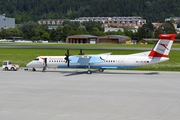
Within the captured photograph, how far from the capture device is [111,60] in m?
51.2

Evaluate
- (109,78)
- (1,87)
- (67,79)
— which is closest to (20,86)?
(1,87)

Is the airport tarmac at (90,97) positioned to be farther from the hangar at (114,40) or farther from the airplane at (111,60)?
the hangar at (114,40)

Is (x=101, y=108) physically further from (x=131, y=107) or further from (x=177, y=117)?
(x=177, y=117)

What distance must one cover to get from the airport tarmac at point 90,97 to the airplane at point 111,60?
6.13 feet

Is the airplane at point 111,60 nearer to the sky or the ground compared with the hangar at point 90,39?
nearer to the ground

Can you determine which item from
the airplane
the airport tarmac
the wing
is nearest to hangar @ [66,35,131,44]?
the airplane

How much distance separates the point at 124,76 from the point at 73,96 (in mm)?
16237

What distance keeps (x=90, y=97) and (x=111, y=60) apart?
746 inches

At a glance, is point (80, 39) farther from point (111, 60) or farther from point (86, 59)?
point (111, 60)

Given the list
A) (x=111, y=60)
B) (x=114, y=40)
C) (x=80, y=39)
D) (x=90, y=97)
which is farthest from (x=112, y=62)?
(x=80, y=39)

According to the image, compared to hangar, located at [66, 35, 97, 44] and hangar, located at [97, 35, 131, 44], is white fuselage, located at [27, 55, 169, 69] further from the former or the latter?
hangar, located at [66, 35, 97, 44]

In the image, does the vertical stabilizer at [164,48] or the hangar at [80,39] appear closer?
the vertical stabilizer at [164,48]

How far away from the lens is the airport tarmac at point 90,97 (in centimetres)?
2605

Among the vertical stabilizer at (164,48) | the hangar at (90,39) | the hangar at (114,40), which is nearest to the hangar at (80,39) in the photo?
the hangar at (90,39)
